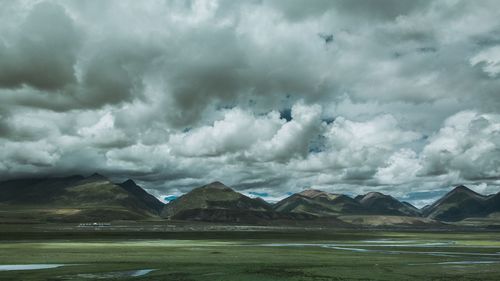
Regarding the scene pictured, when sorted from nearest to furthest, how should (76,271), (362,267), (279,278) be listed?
(279,278) → (76,271) → (362,267)

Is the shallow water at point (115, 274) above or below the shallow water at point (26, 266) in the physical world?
below

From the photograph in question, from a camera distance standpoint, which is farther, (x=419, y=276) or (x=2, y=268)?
(x=2, y=268)

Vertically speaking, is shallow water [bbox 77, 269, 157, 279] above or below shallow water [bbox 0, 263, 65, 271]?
below

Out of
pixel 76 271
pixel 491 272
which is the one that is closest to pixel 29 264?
pixel 76 271

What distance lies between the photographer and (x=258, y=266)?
2790 inches

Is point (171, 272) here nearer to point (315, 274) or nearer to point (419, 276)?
point (315, 274)

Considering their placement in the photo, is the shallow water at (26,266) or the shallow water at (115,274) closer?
the shallow water at (115,274)

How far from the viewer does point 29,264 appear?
69938 millimetres

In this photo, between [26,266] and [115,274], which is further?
[26,266]

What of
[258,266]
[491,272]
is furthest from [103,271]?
[491,272]

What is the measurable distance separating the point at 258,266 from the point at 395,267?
827 inches

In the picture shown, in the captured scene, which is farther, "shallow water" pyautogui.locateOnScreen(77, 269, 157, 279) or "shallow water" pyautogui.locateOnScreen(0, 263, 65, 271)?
"shallow water" pyautogui.locateOnScreen(0, 263, 65, 271)

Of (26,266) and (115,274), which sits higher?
(26,266)

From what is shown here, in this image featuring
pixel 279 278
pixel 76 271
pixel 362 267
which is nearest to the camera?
pixel 279 278
